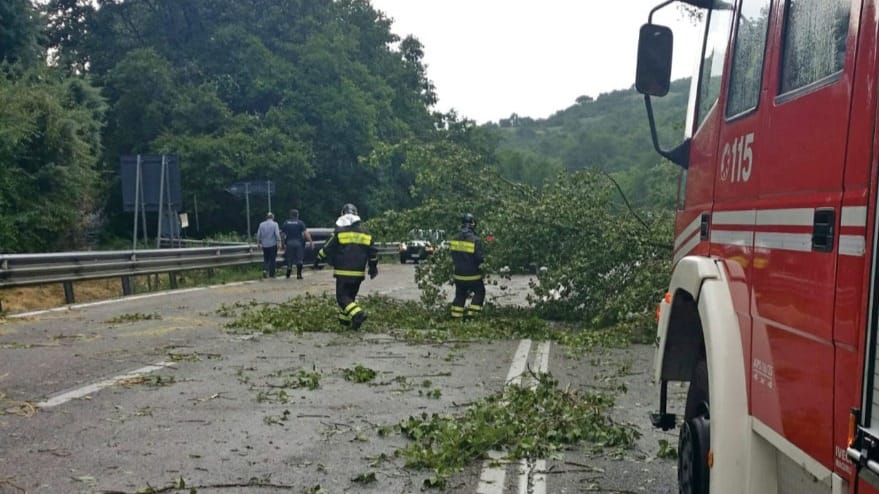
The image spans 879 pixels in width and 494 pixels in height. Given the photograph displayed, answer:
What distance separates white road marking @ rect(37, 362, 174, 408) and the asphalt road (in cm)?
2

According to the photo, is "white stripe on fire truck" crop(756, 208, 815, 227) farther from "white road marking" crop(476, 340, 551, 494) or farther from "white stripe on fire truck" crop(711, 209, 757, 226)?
"white road marking" crop(476, 340, 551, 494)

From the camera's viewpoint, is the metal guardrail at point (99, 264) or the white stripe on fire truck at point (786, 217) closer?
the white stripe on fire truck at point (786, 217)

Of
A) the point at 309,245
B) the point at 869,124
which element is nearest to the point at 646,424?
the point at 869,124

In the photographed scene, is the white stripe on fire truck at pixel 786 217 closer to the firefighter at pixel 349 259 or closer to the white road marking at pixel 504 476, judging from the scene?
the white road marking at pixel 504 476

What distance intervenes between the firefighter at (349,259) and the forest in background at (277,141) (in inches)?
97.4

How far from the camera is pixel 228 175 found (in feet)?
123

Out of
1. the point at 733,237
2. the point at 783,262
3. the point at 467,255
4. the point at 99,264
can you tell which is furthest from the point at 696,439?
the point at 99,264

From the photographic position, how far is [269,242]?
2384cm

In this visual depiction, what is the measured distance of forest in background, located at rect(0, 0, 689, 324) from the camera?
13.9 m

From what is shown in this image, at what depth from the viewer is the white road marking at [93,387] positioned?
7031 mm

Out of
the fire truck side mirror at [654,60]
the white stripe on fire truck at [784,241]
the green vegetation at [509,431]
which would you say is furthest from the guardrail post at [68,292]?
the white stripe on fire truck at [784,241]

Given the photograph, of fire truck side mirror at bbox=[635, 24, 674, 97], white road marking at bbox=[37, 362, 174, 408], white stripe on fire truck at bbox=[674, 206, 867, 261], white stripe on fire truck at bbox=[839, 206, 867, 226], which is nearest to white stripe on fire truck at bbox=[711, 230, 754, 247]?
white stripe on fire truck at bbox=[674, 206, 867, 261]

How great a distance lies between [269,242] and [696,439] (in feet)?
67.3

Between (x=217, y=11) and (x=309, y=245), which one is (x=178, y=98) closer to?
(x=217, y=11)
